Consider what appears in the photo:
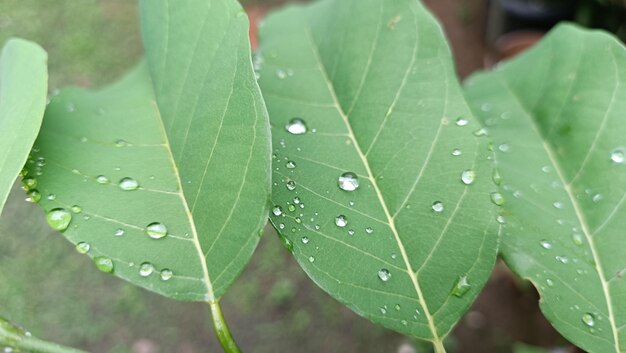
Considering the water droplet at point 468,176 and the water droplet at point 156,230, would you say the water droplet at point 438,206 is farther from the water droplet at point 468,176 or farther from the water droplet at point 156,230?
the water droplet at point 156,230

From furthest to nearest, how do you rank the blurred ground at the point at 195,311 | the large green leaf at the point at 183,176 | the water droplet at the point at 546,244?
the blurred ground at the point at 195,311 < the water droplet at the point at 546,244 < the large green leaf at the point at 183,176

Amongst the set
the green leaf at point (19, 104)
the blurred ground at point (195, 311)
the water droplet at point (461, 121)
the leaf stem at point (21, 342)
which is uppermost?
the green leaf at point (19, 104)

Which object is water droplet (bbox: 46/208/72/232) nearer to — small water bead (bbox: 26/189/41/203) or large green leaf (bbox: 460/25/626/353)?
small water bead (bbox: 26/189/41/203)

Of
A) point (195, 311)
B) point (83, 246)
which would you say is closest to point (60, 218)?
point (83, 246)

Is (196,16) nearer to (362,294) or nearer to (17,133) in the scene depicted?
(17,133)

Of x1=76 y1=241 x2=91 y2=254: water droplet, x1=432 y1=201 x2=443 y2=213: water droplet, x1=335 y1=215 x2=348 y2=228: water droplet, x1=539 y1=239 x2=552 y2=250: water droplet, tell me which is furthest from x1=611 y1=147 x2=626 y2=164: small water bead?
x1=76 y1=241 x2=91 y2=254: water droplet

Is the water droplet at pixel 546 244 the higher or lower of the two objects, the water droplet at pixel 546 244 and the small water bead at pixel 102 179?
the lower

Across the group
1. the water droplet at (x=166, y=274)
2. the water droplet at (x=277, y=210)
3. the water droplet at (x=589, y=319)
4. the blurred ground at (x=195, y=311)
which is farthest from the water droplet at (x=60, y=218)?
the blurred ground at (x=195, y=311)
